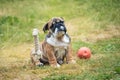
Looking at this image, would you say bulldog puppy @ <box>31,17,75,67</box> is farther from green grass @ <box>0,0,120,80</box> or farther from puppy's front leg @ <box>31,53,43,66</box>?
green grass @ <box>0,0,120,80</box>

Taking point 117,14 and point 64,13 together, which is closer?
point 117,14

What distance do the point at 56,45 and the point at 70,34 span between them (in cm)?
411

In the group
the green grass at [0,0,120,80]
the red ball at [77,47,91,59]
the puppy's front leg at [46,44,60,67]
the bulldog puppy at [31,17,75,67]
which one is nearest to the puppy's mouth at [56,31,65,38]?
the bulldog puppy at [31,17,75,67]

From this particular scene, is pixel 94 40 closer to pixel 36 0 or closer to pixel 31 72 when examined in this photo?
pixel 31 72

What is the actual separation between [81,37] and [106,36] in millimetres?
661

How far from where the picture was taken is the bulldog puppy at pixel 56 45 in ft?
27.7

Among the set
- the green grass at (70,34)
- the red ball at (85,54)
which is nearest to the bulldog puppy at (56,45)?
the green grass at (70,34)

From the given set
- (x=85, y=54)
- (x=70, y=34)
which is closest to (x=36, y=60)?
(x=85, y=54)

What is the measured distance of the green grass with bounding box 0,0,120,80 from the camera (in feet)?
26.9

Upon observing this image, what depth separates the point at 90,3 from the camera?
15.5 meters

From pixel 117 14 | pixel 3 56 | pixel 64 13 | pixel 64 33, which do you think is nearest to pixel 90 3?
pixel 64 13

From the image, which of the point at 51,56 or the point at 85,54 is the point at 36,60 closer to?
the point at 51,56

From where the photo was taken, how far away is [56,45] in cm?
855

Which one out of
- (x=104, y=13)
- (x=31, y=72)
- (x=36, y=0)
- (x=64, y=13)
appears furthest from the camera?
(x=36, y=0)
